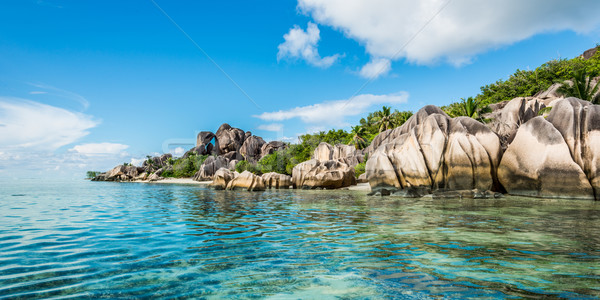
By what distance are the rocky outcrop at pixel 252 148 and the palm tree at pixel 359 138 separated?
34.4m

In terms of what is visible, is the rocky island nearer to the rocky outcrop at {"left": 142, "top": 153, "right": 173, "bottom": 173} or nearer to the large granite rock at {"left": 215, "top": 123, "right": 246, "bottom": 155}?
the large granite rock at {"left": 215, "top": 123, "right": 246, "bottom": 155}

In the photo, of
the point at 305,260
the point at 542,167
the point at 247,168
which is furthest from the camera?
the point at 247,168

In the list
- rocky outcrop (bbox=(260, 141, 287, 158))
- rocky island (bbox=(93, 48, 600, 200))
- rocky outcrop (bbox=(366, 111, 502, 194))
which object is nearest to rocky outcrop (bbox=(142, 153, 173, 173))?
rocky outcrop (bbox=(260, 141, 287, 158))

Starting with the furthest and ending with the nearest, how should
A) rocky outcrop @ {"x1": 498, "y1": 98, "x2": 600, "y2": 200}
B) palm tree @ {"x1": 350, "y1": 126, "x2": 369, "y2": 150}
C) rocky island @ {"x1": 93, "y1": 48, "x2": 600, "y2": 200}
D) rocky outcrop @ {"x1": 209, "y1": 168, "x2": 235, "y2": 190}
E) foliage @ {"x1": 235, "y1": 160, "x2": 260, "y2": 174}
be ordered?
1. foliage @ {"x1": 235, "y1": 160, "x2": 260, "y2": 174}
2. palm tree @ {"x1": 350, "y1": 126, "x2": 369, "y2": 150}
3. rocky outcrop @ {"x1": 209, "y1": 168, "x2": 235, "y2": 190}
4. rocky island @ {"x1": 93, "y1": 48, "x2": 600, "y2": 200}
5. rocky outcrop @ {"x1": 498, "y1": 98, "x2": 600, "y2": 200}

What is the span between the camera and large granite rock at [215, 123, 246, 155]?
85625 millimetres

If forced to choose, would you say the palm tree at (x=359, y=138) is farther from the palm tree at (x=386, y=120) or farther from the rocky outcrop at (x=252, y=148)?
the rocky outcrop at (x=252, y=148)

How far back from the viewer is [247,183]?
99.1 ft

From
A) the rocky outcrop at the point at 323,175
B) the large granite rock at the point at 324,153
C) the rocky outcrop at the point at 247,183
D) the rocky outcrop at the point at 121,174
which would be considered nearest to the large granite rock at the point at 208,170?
the large granite rock at the point at 324,153

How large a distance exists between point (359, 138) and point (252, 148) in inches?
1459

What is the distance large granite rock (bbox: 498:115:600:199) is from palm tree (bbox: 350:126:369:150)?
32.0 meters

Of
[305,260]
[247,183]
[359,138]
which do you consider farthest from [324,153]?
[305,260]

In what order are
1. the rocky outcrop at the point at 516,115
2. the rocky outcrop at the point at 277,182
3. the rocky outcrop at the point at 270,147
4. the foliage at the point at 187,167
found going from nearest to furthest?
1. the rocky outcrop at the point at 516,115
2. the rocky outcrop at the point at 277,182
3. the foliage at the point at 187,167
4. the rocky outcrop at the point at 270,147

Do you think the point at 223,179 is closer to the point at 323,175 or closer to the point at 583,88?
the point at 323,175

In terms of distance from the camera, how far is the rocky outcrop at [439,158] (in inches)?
830
